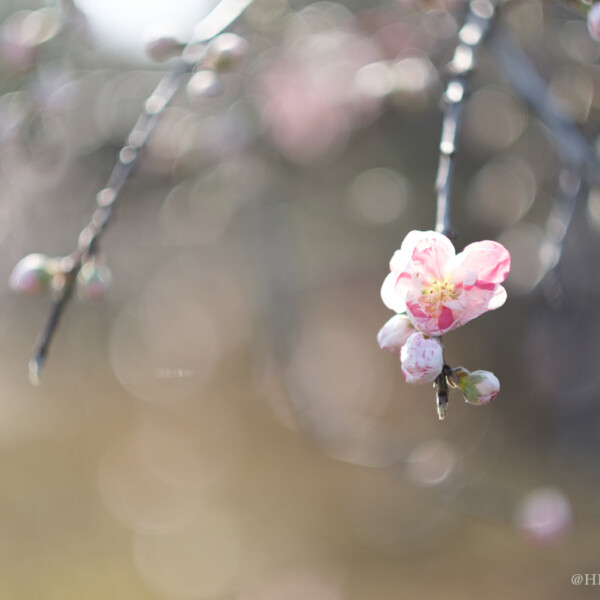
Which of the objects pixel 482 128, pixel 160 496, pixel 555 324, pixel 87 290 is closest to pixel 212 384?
pixel 160 496

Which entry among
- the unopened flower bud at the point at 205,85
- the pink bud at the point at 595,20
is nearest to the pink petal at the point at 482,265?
the pink bud at the point at 595,20

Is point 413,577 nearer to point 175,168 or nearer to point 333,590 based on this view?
point 333,590

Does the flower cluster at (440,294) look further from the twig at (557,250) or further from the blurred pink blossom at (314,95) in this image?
the blurred pink blossom at (314,95)

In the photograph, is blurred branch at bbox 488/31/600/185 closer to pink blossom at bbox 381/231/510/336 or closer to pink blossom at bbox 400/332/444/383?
pink blossom at bbox 381/231/510/336

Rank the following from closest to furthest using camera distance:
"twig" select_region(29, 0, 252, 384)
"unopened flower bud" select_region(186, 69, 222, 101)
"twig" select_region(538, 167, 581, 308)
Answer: "twig" select_region(29, 0, 252, 384)
"twig" select_region(538, 167, 581, 308)
"unopened flower bud" select_region(186, 69, 222, 101)

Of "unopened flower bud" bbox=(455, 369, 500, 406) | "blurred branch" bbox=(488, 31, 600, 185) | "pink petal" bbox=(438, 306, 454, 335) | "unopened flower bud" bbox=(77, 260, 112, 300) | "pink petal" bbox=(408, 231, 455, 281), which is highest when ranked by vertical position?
"pink petal" bbox=(408, 231, 455, 281)

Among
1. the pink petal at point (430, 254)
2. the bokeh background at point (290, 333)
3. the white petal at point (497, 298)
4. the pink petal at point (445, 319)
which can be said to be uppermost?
the pink petal at point (430, 254)

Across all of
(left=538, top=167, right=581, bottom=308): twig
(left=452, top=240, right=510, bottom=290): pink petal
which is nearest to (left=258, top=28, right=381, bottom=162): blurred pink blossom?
(left=538, top=167, right=581, bottom=308): twig
